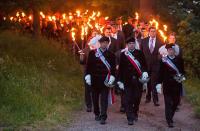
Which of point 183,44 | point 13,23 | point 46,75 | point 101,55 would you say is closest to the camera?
point 101,55

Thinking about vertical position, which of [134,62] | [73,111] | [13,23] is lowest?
[73,111]

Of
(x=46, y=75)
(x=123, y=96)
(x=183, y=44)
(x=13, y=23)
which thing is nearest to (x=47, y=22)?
(x=13, y=23)

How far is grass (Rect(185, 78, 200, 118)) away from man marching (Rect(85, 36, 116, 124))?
3.34 metres

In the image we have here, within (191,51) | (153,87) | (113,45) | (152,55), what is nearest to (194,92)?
(153,87)

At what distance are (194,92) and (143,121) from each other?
520 centimetres

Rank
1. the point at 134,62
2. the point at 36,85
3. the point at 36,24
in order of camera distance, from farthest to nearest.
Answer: the point at 36,24 → the point at 36,85 → the point at 134,62

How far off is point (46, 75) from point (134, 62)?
5.29 m

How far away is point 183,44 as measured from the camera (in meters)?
24.2

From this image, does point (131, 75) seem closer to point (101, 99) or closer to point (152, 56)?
point (101, 99)

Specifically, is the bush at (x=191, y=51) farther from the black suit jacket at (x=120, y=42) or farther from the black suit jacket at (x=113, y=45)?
the black suit jacket at (x=113, y=45)

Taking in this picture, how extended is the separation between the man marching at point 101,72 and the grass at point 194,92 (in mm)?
3339

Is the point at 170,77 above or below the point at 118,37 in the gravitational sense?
below

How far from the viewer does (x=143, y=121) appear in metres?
15.1

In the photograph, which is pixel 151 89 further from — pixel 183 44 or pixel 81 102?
pixel 183 44
